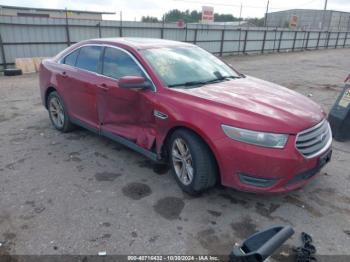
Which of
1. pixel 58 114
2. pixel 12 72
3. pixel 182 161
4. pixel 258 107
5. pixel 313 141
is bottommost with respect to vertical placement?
pixel 12 72

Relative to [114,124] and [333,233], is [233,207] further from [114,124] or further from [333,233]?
[114,124]

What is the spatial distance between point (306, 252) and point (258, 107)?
4.51ft

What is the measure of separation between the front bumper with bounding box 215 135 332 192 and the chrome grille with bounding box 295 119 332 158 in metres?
0.07

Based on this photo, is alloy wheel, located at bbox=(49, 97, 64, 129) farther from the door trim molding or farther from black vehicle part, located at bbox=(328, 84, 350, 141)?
black vehicle part, located at bbox=(328, 84, 350, 141)

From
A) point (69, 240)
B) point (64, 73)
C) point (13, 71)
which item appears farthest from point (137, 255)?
point (13, 71)

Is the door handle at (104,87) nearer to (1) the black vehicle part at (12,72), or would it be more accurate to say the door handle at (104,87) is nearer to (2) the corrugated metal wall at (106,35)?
(1) the black vehicle part at (12,72)

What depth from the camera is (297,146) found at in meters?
2.90

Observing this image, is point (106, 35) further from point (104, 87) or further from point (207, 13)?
point (207, 13)

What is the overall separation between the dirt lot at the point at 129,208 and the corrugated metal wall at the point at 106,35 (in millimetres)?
9705

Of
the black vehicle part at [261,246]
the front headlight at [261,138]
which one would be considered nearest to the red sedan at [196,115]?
the front headlight at [261,138]

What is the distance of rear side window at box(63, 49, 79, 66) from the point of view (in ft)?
16.2

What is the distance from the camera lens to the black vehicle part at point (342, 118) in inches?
206

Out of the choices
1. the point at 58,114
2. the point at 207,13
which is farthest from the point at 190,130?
the point at 207,13

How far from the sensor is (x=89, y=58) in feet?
15.3
